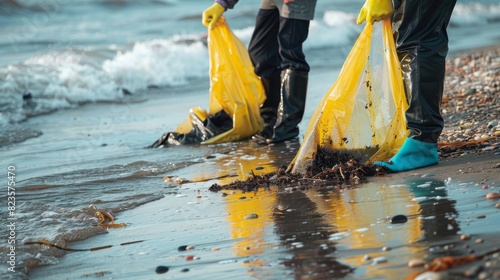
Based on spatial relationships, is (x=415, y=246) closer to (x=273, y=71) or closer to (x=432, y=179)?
(x=432, y=179)

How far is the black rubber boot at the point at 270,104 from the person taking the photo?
632 cm

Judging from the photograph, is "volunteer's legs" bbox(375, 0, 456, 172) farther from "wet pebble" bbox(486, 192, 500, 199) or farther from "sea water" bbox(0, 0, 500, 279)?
"sea water" bbox(0, 0, 500, 279)

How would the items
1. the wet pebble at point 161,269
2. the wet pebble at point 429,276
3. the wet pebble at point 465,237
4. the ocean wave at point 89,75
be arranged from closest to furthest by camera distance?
the wet pebble at point 429,276, the wet pebble at point 465,237, the wet pebble at point 161,269, the ocean wave at point 89,75

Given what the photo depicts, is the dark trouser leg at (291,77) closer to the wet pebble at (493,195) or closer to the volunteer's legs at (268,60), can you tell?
the volunteer's legs at (268,60)

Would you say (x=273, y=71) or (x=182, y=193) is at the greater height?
(x=273, y=71)

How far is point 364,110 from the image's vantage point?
4.56 meters

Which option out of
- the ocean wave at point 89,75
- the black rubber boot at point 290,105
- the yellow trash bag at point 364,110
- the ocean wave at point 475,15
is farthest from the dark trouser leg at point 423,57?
the ocean wave at point 475,15

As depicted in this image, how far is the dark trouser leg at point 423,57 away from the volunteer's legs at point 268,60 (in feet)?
6.14

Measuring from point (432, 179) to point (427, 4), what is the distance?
843 mm

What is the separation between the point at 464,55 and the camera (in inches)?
453

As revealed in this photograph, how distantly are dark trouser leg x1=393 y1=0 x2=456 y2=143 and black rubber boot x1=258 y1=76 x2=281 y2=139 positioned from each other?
205 centimetres

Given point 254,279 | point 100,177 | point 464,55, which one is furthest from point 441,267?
point 464,55

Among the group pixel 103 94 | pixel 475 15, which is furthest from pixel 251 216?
pixel 475 15

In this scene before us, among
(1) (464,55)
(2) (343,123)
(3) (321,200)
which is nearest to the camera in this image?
(3) (321,200)
